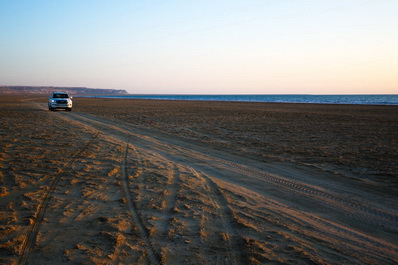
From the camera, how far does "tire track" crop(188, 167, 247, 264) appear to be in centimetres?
289

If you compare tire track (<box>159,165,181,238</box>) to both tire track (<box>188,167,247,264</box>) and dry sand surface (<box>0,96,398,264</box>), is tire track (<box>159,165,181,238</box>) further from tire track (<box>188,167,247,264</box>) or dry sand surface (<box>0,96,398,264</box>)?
tire track (<box>188,167,247,264</box>)

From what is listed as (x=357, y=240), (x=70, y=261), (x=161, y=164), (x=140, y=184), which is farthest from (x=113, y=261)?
(x=161, y=164)

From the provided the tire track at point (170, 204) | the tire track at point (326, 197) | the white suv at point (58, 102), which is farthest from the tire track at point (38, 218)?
the white suv at point (58, 102)

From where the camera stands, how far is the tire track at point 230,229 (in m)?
2.89

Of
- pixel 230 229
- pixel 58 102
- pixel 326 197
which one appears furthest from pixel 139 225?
pixel 58 102

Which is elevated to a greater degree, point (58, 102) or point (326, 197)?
point (58, 102)

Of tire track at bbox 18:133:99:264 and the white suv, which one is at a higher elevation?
the white suv

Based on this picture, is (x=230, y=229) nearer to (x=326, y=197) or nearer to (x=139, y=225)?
(x=139, y=225)

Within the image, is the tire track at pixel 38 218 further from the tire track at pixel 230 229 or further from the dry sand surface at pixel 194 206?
the tire track at pixel 230 229

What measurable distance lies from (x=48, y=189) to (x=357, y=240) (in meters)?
4.67

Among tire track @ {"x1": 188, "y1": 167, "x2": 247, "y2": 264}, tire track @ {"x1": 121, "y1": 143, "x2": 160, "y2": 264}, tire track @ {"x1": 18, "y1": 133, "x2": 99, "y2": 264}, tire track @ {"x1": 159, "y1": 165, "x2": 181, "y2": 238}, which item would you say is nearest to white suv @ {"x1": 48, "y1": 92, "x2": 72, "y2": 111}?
tire track @ {"x1": 18, "y1": 133, "x2": 99, "y2": 264}

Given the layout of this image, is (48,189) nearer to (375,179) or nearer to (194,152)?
(194,152)

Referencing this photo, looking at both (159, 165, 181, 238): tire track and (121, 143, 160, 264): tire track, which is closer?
(121, 143, 160, 264): tire track

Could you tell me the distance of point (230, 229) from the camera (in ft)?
11.5
